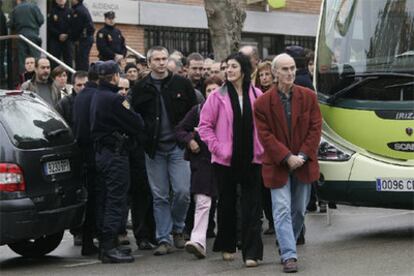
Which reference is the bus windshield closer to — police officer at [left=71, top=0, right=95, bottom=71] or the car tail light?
the car tail light

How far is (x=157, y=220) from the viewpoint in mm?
9016

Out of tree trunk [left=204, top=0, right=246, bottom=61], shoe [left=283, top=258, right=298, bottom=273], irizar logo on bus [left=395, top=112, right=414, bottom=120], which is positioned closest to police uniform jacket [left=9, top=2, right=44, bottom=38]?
tree trunk [left=204, top=0, right=246, bottom=61]

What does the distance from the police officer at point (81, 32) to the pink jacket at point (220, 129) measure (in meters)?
8.13

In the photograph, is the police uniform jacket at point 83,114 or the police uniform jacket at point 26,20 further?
the police uniform jacket at point 26,20

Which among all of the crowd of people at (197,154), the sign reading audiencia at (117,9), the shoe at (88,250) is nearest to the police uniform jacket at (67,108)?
the crowd of people at (197,154)

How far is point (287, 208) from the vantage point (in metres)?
7.93

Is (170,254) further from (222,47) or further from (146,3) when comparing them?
(146,3)

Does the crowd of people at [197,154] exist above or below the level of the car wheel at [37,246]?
above

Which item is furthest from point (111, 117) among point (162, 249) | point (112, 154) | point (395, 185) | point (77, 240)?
point (395, 185)

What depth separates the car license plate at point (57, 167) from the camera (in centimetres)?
833

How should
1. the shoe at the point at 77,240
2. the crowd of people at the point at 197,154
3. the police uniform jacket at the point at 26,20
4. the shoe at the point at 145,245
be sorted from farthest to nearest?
the police uniform jacket at the point at 26,20 < the shoe at the point at 77,240 < the shoe at the point at 145,245 < the crowd of people at the point at 197,154

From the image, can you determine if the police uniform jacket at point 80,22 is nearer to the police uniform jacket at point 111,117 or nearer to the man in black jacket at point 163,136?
the man in black jacket at point 163,136

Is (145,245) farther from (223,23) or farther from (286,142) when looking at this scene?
(223,23)

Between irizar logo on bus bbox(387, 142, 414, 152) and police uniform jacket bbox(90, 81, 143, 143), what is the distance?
2.51 metres
